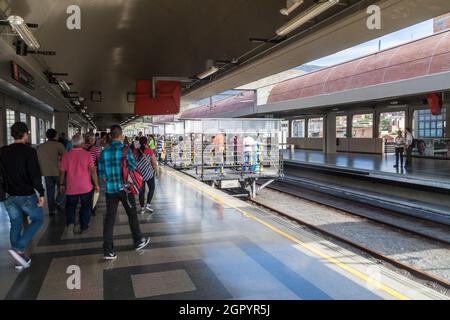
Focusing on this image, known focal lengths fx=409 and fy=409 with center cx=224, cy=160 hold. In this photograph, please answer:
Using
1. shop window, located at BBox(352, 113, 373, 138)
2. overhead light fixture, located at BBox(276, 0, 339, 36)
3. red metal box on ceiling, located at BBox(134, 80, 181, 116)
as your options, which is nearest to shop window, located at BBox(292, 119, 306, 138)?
shop window, located at BBox(352, 113, 373, 138)

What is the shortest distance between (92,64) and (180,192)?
414cm

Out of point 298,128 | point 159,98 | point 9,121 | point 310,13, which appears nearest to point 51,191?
point 310,13

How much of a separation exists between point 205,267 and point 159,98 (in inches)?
359

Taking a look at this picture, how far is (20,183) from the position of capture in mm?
4734

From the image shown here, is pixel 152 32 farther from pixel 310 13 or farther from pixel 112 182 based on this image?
pixel 112 182

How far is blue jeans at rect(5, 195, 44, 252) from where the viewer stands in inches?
189

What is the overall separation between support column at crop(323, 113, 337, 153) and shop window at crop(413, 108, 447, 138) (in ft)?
22.5

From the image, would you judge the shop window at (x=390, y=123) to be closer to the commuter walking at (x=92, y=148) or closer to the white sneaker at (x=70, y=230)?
the commuter walking at (x=92, y=148)

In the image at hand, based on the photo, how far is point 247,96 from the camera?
110 feet

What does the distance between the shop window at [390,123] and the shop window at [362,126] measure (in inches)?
33.9

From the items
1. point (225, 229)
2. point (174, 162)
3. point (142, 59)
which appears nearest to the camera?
point (225, 229)

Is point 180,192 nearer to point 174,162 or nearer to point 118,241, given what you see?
point 118,241
